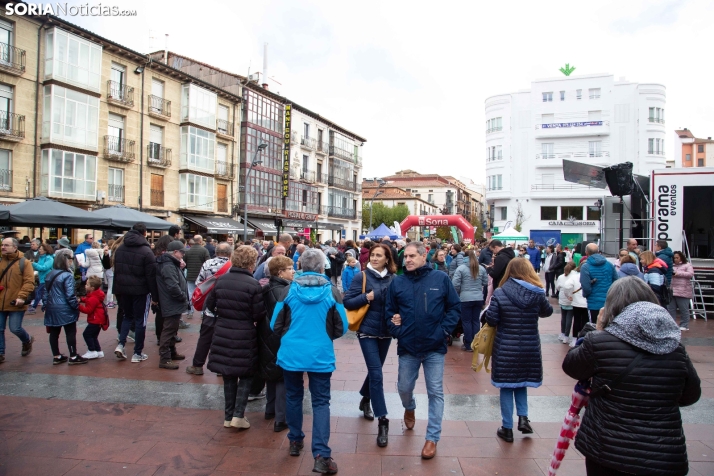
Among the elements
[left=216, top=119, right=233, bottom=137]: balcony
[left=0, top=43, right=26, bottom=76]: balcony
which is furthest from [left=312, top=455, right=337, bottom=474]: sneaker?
[left=216, top=119, right=233, bottom=137]: balcony

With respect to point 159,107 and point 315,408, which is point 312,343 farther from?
point 159,107

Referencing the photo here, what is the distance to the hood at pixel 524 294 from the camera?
405 centimetres

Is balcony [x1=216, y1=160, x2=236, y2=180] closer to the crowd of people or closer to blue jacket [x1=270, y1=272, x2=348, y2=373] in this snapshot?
the crowd of people

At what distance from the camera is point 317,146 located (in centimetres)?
4322

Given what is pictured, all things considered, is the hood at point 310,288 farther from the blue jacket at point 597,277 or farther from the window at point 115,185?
the window at point 115,185

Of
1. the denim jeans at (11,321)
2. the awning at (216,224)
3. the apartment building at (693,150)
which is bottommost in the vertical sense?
the denim jeans at (11,321)

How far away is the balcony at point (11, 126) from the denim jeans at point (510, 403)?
23435mm

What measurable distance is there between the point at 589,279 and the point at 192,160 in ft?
87.8

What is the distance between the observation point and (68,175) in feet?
72.4

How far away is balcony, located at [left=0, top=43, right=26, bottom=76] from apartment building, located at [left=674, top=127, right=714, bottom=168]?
295 ft

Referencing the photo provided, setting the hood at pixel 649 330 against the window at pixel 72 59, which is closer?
the hood at pixel 649 330

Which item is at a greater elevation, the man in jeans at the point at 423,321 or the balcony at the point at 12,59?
the balcony at the point at 12,59

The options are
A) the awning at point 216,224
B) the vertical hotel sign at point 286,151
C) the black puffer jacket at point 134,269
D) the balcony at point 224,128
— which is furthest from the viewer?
the vertical hotel sign at point 286,151

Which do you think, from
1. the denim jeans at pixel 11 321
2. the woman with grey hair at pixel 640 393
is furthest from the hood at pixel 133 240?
the woman with grey hair at pixel 640 393
